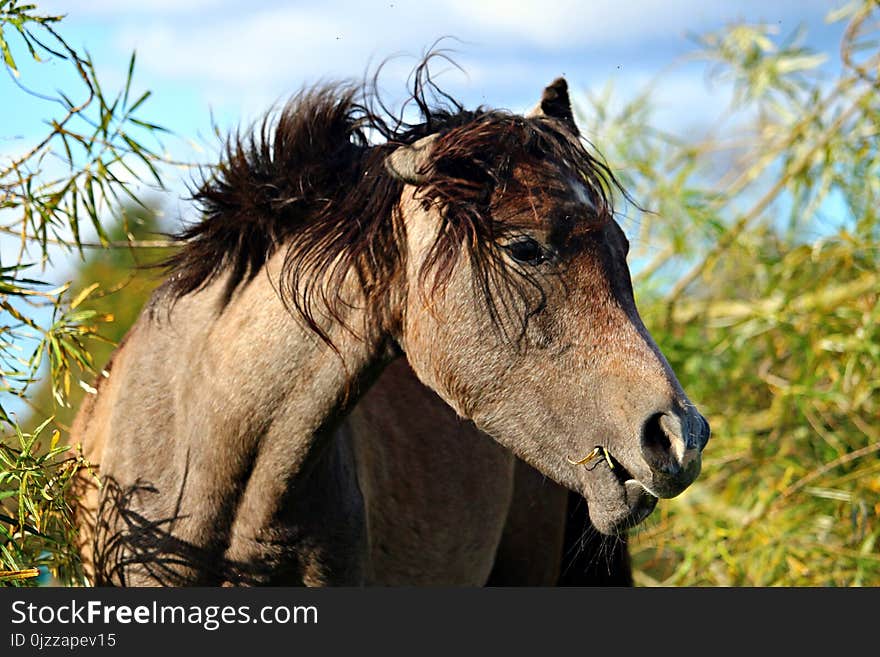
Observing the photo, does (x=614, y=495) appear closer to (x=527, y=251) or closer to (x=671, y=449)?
(x=671, y=449)

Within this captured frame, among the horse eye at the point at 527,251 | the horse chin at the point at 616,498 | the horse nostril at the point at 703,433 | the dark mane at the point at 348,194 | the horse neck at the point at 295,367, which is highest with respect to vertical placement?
the dark mane at the point at 348,194

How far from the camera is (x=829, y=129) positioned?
5.63 m

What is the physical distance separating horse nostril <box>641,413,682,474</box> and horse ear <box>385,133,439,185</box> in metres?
0.79

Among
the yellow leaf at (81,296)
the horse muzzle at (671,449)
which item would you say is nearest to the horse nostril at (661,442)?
the horse muzzle at (671,449)

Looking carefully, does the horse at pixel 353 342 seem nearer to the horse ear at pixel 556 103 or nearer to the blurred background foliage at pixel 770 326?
the horse ear at pixel 556 103

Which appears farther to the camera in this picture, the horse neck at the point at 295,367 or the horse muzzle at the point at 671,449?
the horse neck at the point at 295,367

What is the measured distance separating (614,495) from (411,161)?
3.04 ft

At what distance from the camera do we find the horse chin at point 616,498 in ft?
7.36

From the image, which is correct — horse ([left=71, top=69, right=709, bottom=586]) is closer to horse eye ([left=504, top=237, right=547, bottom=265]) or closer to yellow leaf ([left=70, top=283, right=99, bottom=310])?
horse eye ([left=504, top=237, right=547, bottom=265])

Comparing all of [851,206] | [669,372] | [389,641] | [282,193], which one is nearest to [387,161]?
[282,193]

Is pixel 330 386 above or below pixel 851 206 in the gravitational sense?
below

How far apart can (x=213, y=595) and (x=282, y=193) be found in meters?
1.05

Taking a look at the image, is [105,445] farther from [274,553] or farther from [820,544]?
[820,544]

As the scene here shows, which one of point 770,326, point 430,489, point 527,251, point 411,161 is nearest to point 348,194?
point 411,161
